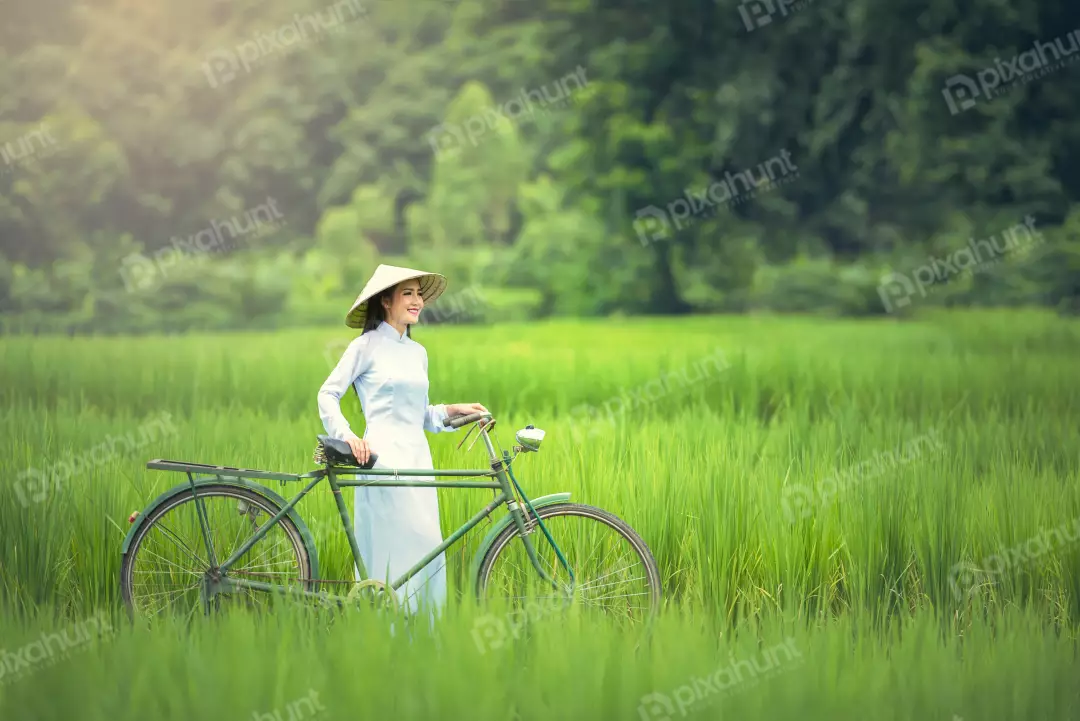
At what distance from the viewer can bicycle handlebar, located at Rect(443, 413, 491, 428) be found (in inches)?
178

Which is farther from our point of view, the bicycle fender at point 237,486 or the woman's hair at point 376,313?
the woman's hair at point 376,313

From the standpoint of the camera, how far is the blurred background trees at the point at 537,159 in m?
24.4

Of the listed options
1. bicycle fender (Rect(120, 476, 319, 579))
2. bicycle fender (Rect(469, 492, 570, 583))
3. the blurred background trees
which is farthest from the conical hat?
the blurred background trees

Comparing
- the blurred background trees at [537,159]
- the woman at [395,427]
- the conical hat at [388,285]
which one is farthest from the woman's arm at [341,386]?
the blurred background trees at [537,159]

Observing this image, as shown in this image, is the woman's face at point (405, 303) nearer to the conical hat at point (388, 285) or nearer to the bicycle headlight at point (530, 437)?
the conical hat at point (388, 285)

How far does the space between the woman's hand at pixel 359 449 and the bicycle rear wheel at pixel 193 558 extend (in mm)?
381

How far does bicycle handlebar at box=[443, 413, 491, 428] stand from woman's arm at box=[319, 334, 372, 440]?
0.37 m

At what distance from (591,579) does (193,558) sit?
1585 millimetres

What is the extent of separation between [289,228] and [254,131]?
473 cm

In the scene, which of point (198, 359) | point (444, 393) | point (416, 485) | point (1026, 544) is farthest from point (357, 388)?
point (198, 359)

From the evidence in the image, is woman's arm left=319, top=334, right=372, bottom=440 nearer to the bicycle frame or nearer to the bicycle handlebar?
the bicycle frame

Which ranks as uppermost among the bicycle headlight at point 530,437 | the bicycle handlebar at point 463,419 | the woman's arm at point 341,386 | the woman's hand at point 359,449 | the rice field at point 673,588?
the woman's arm at point 341,386

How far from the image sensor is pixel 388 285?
14.8ft

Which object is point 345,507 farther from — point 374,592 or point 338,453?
point 374,592
